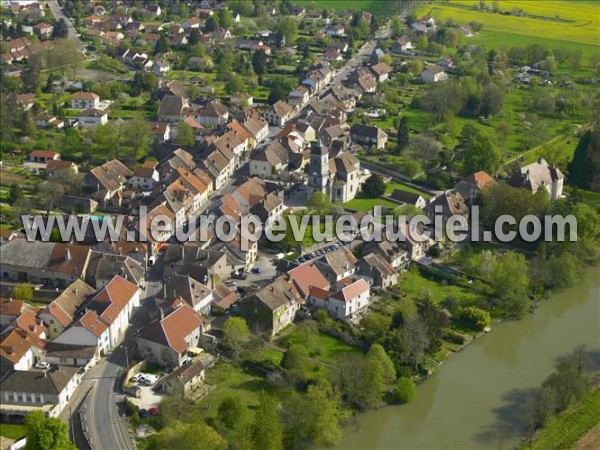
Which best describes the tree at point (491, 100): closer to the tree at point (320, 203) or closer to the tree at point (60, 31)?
the tree at point (320, 203)

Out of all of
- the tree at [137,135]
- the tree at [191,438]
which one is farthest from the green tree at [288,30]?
the tree at [191,438]

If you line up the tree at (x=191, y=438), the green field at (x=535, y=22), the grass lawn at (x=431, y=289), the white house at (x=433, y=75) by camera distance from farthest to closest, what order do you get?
1. the green field at (x=535, y=22)
2. the white house at (x=433, y=75)
3. the grass lawn at (x=431, y=289)
4. the tree at (x=191, y=438)

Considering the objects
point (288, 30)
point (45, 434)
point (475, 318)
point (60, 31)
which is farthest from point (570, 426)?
point (60, 31)

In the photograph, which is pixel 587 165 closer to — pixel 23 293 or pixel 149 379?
pixel 149 379

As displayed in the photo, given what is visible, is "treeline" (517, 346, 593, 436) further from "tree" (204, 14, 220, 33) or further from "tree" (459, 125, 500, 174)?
"tree" (204, 14, 220, 33)

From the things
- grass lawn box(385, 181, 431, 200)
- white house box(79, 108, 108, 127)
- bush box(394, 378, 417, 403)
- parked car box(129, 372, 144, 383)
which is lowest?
white house box(79, 108, 108, 127)

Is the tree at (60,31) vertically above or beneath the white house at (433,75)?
beneath

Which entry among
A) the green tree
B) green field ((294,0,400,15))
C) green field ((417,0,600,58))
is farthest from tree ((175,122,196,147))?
green field ((294,0,400,15))
